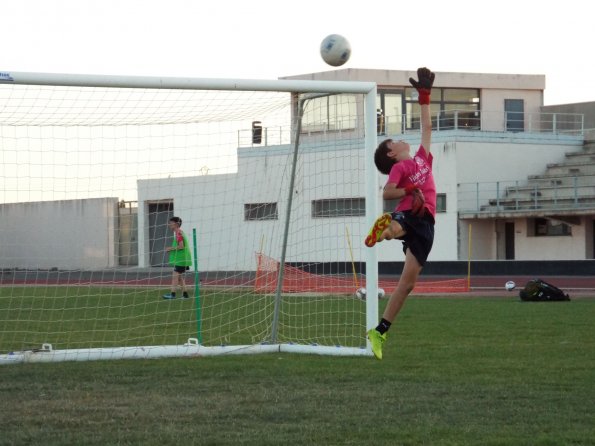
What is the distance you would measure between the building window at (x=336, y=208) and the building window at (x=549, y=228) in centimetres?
2091

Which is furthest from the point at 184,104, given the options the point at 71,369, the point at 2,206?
the point at 71,369

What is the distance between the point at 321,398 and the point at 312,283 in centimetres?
1643

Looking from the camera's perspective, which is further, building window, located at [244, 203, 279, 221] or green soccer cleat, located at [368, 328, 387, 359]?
building window, located at [244, 203, 279, 221]

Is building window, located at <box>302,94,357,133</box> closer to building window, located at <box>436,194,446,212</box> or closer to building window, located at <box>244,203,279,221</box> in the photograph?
building window, located at <box>244,203,279,221</box>

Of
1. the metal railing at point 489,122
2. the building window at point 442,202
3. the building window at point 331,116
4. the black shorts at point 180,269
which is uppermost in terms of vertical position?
the metal railing at point 489,122

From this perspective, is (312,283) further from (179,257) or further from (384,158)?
(384,158)

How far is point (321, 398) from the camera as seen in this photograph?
8.51 meters

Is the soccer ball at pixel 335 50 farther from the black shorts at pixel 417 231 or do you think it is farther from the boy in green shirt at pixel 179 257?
the boy in green shirt at pixel 179 257

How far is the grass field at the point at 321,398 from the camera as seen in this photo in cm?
696

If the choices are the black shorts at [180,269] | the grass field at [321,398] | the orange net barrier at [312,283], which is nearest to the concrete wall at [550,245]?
the orange net barrier at [312,283]

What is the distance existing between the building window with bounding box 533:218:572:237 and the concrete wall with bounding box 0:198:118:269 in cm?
2361

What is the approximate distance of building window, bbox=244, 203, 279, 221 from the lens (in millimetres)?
18608

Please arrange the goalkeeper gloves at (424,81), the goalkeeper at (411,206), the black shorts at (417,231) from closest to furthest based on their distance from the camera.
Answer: the goalkeeper at (411,206), the black shorts at (417,231), the goalkeeper gloves at (424,81)

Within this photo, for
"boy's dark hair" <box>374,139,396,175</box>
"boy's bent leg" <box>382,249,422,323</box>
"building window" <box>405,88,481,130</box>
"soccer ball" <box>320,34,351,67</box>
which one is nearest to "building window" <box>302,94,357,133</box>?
"soccer ball" <box>320,34,351,67</box>
